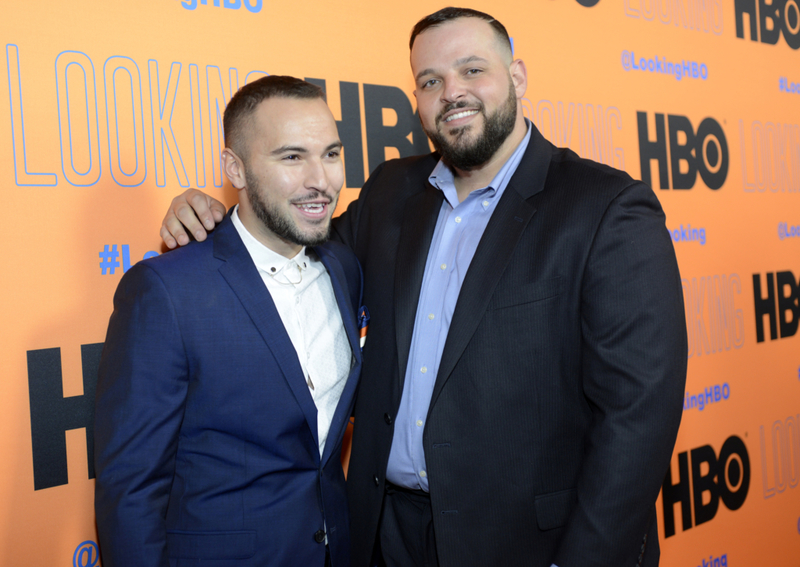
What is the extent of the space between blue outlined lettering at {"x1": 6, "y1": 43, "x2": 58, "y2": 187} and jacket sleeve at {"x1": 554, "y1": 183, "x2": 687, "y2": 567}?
1.66m

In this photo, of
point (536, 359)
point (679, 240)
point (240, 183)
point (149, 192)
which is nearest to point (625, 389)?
point (536, 359)

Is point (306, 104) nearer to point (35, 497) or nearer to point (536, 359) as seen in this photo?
point (536, 359)

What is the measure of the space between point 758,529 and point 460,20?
3494 millimetres

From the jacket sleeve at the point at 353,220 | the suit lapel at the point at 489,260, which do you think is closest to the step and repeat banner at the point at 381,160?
the jacket sleeve at the point at 353,220

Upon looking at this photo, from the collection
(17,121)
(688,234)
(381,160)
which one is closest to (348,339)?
(381,160)

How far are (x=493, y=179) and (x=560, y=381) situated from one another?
676 millimetres

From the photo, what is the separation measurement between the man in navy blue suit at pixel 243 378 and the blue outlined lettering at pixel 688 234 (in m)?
2.27

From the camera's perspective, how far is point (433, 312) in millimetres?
1852

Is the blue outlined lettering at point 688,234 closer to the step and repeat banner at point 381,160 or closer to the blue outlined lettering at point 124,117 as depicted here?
the step and repeat banner at point 381,160

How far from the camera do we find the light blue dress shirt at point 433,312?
1.82 metres

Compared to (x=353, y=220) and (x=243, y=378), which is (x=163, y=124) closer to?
(x=353, y=220)

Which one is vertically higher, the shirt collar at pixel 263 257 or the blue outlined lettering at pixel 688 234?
the blue outlined lettering at pixel 688 234

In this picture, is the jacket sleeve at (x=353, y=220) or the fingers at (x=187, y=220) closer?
the fingers at (x=187, y=220)

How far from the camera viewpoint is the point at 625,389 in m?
1.61
